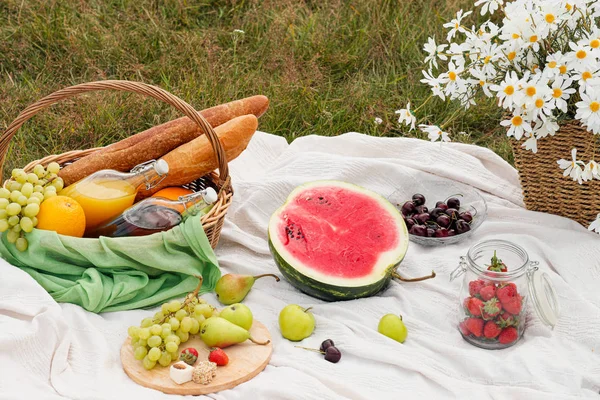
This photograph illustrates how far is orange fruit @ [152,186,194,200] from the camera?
2928 millimetres

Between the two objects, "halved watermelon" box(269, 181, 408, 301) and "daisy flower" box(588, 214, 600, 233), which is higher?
"daisy flower" box(588, 214, 600, 233)

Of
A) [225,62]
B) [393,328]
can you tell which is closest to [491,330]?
[393,328]

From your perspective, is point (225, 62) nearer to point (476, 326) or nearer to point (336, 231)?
point (336, 231)

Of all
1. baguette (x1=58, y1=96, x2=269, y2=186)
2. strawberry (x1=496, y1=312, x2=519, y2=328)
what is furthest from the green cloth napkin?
strawberry (x1=496, y1=312, x2=519, y2=328)

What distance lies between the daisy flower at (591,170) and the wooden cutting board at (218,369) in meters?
1.21

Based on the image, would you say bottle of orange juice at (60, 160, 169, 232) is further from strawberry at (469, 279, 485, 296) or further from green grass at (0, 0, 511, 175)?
green grass at (0, 0, 511, 175)

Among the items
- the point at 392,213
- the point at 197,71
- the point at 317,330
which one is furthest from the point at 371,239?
the point at 197,71

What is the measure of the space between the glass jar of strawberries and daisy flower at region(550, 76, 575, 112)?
516mm

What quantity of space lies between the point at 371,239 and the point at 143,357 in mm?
932

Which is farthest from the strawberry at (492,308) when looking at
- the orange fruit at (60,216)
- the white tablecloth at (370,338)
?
the orange fruit at (60,216)

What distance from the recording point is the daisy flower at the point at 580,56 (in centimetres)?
269

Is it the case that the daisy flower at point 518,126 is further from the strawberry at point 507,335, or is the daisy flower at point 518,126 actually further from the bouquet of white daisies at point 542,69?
the strawberry at point 507,335

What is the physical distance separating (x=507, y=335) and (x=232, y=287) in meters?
0.91

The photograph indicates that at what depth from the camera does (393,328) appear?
2.62 meters
